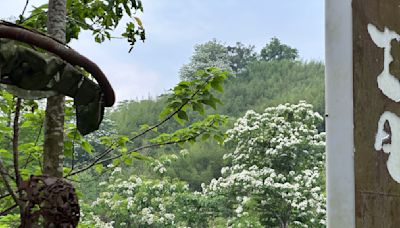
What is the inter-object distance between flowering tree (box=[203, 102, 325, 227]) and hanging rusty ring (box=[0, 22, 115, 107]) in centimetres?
604

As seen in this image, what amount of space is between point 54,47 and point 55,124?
0.39 m

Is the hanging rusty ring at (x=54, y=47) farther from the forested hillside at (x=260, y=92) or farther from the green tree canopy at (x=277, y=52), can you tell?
the green tree canopy at (x=277, y=52)

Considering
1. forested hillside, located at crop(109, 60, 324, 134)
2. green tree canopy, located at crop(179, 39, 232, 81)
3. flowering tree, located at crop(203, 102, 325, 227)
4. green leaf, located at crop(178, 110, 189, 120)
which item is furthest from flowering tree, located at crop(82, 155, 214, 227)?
green tree canopy, located at crop(179, 39, 232, 81)

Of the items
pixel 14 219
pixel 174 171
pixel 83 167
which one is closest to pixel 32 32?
pixel 83 167

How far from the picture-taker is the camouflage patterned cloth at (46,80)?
68 cm

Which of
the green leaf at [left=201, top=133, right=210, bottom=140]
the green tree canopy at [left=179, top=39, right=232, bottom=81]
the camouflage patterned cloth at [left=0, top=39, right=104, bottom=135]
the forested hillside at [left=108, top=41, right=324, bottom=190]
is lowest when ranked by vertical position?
the camouflage patterned cloth at [left=0, top=39, right=104, bottom=135]

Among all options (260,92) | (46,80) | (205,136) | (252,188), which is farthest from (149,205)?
(260,92)

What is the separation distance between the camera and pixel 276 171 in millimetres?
7168

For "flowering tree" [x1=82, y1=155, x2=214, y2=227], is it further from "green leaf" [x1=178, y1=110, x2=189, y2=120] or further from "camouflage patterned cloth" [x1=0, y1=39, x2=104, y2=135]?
"camouflage patterned cloth" [x1=0, y1=39, x2=104, y2=135]

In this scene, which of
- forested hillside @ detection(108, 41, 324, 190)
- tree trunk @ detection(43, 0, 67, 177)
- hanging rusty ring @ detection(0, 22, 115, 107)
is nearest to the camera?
hanging rusty ring @ detection(0, 22, 115, 107)

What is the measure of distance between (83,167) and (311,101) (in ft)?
46.1

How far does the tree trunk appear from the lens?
39.7 inches

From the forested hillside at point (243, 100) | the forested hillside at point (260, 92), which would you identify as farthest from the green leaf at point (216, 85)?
the forested hillside at point (260, 92)

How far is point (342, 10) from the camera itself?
2.59 ft
